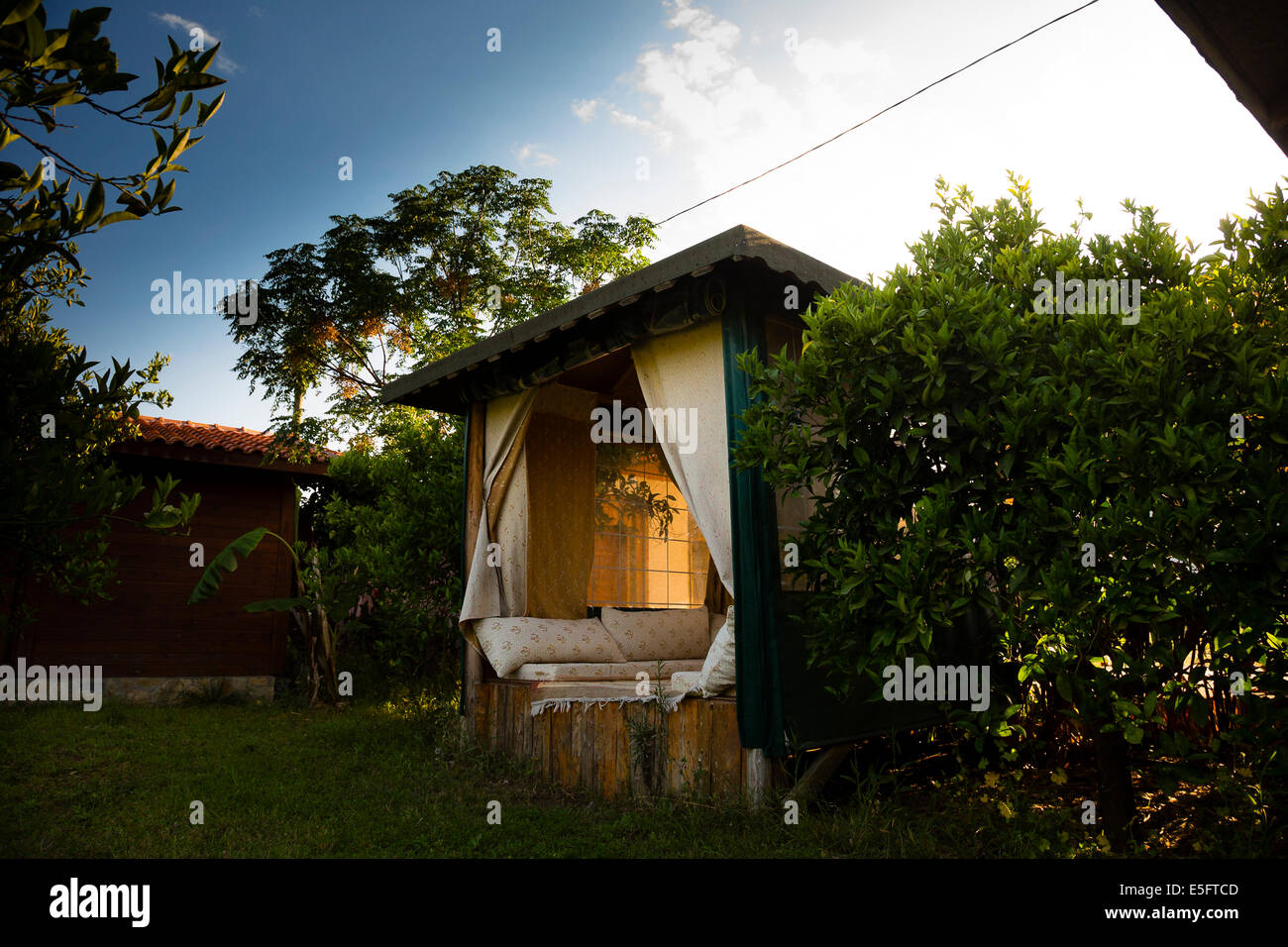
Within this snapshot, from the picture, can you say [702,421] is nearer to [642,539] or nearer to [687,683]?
[687,683]

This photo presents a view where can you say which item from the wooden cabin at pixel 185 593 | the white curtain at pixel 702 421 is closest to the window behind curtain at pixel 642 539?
the white curtain at pixel 702 421

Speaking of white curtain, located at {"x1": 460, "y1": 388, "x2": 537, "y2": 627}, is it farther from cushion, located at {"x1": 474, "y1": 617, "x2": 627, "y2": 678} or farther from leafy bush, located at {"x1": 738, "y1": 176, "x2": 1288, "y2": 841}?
leafy bush, located at {"x1": 738, "y1": 176, "x2": 1288, "y2": 841}


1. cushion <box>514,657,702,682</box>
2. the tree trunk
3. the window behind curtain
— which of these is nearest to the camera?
the tree trunk

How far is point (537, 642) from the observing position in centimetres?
636

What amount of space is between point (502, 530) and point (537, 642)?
113 centimetres

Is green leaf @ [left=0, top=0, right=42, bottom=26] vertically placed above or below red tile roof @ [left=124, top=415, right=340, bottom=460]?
below

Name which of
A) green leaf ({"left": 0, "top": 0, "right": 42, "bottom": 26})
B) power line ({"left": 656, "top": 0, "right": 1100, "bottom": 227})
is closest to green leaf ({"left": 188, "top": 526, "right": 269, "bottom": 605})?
green leaf ({"left": 0, "top": 0, "right": 42, "bottom": 26})

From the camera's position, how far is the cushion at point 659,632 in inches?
283

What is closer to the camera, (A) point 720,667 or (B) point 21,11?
(B) point 21,11

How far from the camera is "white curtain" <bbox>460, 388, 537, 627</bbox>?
6582 mm

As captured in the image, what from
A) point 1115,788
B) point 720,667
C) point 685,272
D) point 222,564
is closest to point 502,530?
point 222,564

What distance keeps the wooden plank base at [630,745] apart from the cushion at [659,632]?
52.3 inches

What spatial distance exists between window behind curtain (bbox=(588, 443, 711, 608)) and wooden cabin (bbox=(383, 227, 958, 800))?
0.07ft

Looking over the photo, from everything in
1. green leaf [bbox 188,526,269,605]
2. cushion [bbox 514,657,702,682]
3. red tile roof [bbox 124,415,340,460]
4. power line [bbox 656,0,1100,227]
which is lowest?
cushion [bbox 514,657,702,682]
